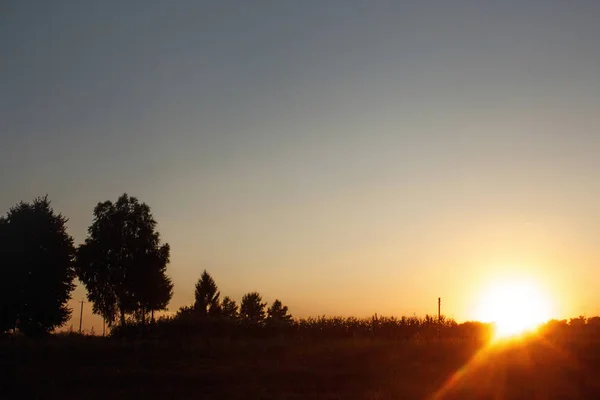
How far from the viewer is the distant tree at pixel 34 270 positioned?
44094mm

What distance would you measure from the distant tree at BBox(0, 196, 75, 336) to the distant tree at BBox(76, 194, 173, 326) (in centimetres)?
432

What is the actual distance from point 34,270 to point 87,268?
6832mm

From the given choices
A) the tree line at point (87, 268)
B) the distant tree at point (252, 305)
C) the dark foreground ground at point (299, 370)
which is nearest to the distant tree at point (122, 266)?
the tree line at point (87, 268)

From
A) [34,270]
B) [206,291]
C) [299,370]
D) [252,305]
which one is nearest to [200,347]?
[299,370]

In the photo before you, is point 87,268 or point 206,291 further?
point 206,291

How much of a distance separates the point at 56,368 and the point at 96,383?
398 centimetres

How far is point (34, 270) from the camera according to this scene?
45.1 m

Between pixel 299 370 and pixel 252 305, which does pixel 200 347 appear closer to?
pixel 299 370

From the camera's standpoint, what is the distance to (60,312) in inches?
1783

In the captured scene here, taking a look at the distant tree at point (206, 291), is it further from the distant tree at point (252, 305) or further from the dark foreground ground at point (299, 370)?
the dark foreground ground at point (299, 370)

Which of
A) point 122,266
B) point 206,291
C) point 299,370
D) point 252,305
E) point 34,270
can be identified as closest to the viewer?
point 299,370

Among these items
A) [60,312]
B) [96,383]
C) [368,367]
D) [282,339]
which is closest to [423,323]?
[282,339]

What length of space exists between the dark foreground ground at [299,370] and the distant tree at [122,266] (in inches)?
682

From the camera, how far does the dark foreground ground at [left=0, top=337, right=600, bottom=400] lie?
24.0 m
